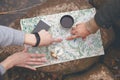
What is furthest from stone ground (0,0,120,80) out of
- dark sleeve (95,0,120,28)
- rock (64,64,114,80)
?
dark sleeve (95,0,120,28)

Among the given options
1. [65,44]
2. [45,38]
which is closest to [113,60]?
[65,44]

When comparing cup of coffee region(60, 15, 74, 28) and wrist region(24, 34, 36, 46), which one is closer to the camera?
wrist region(24, 34, 36, 46)

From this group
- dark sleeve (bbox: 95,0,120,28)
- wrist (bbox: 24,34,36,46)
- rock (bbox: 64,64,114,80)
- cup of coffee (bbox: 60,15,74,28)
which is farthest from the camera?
rock (bbox: 64,64,114,80)

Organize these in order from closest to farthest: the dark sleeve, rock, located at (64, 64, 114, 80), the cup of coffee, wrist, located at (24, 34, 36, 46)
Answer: the dark sleeve < wrist, located at (24, 34, 36, 46) < the cup of coffee < rock, located at (64, 64, 114, 80)

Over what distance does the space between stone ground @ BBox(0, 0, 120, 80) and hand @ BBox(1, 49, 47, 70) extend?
0.67 ft

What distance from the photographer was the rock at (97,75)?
243 centimetres

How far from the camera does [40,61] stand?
2314 millimetres

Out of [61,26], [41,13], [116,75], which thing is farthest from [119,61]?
[41,13]

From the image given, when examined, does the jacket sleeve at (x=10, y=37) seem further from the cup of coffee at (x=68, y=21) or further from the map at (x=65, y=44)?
the cup of coffee at (x=68, y=21)

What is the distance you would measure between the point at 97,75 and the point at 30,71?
67cm

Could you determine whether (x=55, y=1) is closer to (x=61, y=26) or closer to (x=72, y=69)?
(x=61, y=26)

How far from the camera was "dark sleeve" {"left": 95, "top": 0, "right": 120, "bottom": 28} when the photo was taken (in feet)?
6.05

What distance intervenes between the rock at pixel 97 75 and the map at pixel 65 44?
0.19 metres

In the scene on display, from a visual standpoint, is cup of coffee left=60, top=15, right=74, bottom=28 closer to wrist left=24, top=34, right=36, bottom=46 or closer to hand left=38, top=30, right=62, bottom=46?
hand left=38, top=30, right=62, bottom=46
